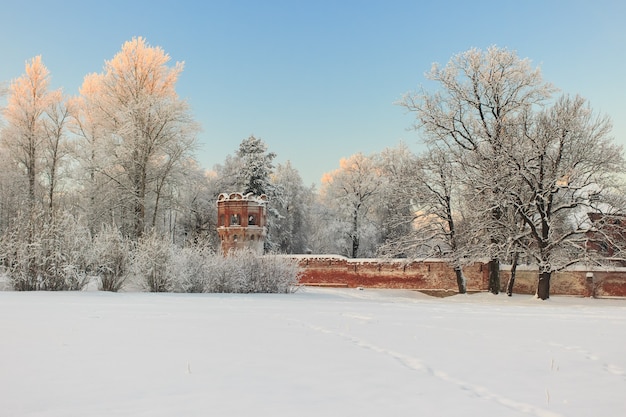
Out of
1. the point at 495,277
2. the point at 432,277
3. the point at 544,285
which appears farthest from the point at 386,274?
the point at 544,285

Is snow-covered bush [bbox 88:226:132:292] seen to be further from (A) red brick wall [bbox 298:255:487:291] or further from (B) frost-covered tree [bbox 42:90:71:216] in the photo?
(B) frost-covered tree [bbox 42:90:71:216]

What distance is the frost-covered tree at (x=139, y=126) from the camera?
85.6 ft

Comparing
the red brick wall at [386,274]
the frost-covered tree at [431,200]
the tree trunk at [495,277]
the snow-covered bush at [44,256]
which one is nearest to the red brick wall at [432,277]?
the red brick wall at [386,274]

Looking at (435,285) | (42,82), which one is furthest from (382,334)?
(42,82)

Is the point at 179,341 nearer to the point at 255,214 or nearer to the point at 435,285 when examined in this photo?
the point at 435,285

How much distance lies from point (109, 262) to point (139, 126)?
1286 cm

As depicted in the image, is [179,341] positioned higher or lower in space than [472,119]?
lower


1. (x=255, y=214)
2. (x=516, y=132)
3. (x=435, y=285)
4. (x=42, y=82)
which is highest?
(x=42, y=82)

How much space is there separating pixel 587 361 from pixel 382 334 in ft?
8.21

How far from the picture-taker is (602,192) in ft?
66.5

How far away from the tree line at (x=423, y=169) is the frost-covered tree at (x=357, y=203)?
376 centimetres

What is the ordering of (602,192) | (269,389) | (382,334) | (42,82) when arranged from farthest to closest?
(42,82) < (602,192) < (382,334) < (269,389)

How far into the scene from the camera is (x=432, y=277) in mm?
27078

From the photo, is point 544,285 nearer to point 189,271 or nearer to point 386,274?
point 386,274
